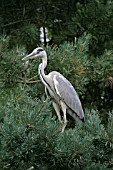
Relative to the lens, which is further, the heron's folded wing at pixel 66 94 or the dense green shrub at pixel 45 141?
the heron's folded wing at pixel 66 94

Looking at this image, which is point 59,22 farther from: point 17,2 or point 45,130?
point 45,130

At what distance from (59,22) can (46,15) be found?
18 cm

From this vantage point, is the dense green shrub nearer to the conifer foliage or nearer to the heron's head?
the conifer foliage

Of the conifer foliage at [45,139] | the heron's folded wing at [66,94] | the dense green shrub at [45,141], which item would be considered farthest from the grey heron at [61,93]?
the dense green shrub at [45,141]

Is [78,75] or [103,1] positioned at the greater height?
[103,1]

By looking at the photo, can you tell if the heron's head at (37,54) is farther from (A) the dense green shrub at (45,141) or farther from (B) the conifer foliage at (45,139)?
(A) the dense green shrub at (45,141)

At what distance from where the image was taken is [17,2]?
613 centimetres

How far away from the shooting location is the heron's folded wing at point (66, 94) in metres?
4.21

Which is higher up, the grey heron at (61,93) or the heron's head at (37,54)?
the heron's head at (37,54)

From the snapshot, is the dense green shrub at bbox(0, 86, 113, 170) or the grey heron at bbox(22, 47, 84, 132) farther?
the grey heron at bbox(22, 47, 84, 132)

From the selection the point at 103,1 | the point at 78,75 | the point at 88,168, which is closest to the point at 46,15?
the point at 103,1

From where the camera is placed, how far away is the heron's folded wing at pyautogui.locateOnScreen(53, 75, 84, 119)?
4.21 meters

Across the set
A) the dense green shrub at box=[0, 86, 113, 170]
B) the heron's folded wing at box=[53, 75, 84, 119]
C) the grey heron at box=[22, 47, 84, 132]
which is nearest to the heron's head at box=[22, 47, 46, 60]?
the grey heron at box=[22, 47, 84, 132]

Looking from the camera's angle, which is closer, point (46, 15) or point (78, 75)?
point (78, 75)
